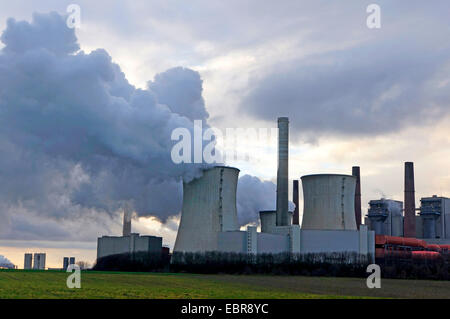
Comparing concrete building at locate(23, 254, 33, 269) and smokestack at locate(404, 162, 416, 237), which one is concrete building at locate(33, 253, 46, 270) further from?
smokestack at locate(404, 162, 416, 237)

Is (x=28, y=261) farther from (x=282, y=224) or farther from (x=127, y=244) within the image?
(x=282, y=224)

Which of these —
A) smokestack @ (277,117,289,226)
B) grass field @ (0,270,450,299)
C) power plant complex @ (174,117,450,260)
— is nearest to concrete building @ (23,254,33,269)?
power plant complex @ (174,117,450,260)

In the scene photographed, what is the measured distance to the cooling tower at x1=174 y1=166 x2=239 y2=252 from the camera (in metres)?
43.1

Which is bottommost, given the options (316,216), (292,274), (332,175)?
(292,274)

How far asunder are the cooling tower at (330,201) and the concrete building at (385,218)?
21938mm

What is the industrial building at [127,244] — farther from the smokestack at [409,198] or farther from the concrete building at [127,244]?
the smokestack at [409,198]

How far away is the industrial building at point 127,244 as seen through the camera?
5244 cm

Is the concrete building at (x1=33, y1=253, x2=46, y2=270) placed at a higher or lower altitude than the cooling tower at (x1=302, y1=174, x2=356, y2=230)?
lower
